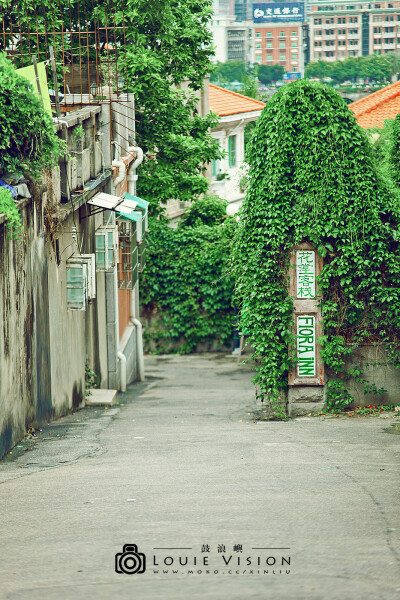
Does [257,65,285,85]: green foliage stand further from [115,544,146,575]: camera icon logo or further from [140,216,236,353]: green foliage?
[115,544,146,575]: camera icon logo

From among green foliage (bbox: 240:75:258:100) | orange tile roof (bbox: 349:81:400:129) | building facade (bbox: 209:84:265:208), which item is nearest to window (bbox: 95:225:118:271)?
orange tile roof (bbox: 349:81:400:129)

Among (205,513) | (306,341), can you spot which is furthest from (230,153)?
(205,513)

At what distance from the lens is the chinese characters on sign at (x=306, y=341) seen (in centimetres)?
1267

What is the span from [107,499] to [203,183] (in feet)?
55.0

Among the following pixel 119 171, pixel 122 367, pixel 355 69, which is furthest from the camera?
pixel 355 69

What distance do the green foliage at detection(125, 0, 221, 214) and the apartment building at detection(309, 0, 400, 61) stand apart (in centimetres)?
11248

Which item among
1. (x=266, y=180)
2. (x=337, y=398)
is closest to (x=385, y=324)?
(x=337, y=398)

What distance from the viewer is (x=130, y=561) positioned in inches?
209

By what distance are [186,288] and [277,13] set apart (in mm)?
130855

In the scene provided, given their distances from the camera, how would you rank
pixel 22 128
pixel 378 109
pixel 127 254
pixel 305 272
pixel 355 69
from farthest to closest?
pixel 355 69
pixel 378 109
pixel 127 254
pixel 305 272
pixel 22 128

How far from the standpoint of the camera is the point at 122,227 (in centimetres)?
1791

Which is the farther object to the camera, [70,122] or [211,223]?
[211,223]

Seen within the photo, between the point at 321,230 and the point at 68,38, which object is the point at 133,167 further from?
the point at 321,230

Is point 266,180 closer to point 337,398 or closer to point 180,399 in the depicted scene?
point 337,398
